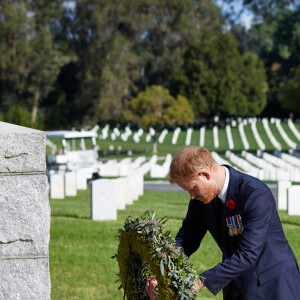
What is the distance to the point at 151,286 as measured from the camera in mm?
3461

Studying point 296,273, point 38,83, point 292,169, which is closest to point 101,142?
point 38,83

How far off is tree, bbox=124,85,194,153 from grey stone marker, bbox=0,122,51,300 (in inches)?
1688

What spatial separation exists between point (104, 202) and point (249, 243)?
27.2 ft

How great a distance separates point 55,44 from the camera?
61.2 m

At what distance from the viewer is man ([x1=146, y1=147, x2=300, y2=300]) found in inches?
128

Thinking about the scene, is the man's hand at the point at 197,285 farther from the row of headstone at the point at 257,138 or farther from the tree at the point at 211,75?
the tree at the point at 211,75

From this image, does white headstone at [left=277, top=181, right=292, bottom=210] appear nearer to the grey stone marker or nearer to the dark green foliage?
the grey stone marker

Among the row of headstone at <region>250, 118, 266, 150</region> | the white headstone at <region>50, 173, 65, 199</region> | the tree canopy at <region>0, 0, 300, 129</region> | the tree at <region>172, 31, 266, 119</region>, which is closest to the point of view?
the white headstone at <region>50, 173, 65, 199</region>

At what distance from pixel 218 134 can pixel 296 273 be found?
5782 cm

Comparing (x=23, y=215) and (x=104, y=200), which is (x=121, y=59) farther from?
(x=23, y=215)

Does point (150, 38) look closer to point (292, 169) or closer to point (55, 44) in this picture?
point (55, 44)

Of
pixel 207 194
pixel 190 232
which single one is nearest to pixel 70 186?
pixel 190 232

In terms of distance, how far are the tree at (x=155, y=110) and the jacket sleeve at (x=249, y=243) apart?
1699 inches

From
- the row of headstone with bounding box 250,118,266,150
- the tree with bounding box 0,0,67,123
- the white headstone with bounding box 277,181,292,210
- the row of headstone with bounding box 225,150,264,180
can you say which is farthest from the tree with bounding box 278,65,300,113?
the white headstone with bounding box 277,181,292,210
